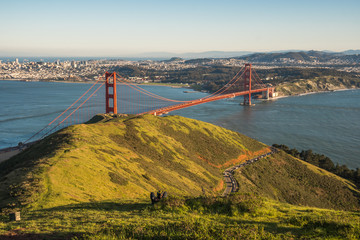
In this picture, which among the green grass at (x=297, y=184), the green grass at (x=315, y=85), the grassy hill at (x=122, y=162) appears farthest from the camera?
the green grass at (x=315, y=85)

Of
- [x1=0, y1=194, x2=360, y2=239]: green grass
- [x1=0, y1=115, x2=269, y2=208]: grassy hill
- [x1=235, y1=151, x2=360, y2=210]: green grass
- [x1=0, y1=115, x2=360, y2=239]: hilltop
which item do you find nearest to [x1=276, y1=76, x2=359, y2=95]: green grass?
[x1=235, y1=151, x2=360, y2=210]: green grass

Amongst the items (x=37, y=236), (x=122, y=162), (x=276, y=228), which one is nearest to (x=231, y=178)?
(x=122, y=162)

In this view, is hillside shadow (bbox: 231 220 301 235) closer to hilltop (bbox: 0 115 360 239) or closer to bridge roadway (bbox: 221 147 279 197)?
hilltop (bbox: 0 115 360 239)

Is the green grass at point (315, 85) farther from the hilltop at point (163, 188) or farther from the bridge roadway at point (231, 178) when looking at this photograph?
the hilltop at point (163, 188)

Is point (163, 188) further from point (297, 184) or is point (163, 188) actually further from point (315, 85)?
point (315, 85)

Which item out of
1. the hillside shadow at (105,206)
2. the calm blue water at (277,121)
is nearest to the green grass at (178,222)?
the hillside shadow at (105,206)

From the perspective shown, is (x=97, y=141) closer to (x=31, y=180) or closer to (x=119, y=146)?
(x=119, y=146)
